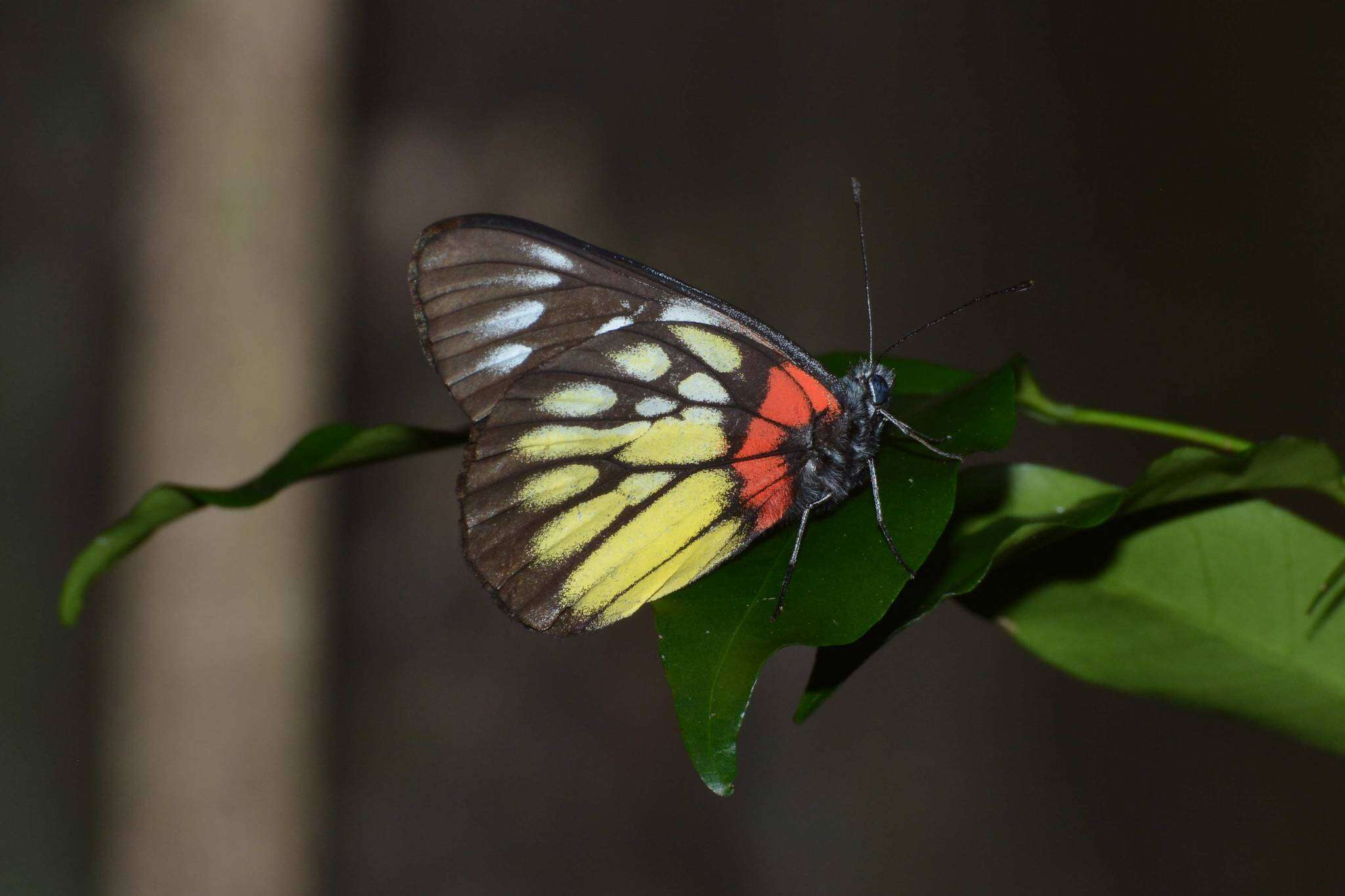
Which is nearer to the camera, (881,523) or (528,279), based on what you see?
(881,523)

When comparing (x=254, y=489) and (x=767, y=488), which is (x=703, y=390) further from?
(x=254, y=489)

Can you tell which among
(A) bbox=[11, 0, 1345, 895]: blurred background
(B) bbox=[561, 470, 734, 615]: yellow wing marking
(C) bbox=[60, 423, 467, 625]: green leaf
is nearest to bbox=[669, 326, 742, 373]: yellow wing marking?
(B) bbox=[561, 470, 734, 615]: yellow wing marking

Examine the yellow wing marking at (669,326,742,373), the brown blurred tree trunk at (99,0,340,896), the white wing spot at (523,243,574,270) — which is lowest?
the brown blurred tree trunk at (99,0,340,896)

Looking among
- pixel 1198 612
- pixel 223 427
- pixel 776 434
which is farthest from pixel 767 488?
pixel 223 427

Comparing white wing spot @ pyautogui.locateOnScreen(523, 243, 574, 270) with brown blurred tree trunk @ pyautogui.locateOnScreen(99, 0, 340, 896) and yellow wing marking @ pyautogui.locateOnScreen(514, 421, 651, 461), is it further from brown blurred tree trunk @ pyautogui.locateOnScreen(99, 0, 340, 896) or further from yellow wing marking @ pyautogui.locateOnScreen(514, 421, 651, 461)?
brown blurred tree trunk @ pyautogui.locateOnScreen(99, 0, 340, 896)

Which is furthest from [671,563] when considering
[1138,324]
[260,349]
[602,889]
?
[260,349]

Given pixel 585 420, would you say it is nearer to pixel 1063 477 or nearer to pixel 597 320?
pixel 597 320

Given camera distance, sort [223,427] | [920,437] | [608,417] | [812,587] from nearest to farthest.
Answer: [812,587] → [920,437] → [608,417] → [223,427]
